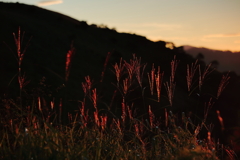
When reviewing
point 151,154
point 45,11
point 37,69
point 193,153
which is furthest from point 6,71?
point 45,11

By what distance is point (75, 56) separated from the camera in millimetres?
37594

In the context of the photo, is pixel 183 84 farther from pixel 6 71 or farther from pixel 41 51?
pixel 6 71

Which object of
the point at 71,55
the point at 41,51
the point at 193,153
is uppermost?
the point at 71,55

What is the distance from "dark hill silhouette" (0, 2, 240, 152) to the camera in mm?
25734

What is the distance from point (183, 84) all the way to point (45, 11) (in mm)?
26617

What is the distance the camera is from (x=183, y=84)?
136 ft

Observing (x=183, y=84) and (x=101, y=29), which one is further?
(x=101, y=29)

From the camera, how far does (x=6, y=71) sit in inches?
939

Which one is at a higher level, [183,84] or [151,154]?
[151,154]

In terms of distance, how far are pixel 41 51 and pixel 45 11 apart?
23.5m

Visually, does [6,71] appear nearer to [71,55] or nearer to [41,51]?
[41,51]

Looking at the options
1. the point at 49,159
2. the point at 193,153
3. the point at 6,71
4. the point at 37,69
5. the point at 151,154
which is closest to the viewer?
the point at 193,153

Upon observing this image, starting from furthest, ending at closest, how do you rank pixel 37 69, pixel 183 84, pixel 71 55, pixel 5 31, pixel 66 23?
pixel 66 23
pixel 183 84
pixel 5 31
pixel 37 69
pixel 71 55

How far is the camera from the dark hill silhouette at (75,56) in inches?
1013
